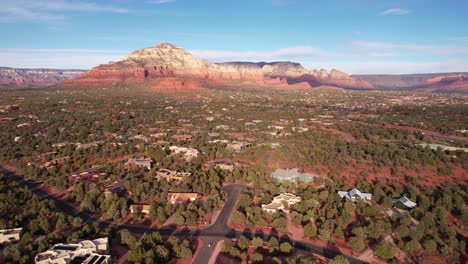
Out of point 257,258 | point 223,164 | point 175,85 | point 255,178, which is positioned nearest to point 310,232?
point 257,258

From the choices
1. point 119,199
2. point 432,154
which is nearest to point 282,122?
point 432,154

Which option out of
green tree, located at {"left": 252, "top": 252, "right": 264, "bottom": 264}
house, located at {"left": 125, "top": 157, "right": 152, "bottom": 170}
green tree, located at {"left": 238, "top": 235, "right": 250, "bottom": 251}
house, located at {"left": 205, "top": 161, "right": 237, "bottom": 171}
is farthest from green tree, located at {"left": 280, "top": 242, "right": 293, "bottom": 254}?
house, located at {"left": 125, "top": 157, "right": 152, "bottom": 170}

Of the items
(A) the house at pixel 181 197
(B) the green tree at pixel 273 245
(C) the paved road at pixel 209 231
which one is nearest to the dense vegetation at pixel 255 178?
(B) the green tree at pixel 273 245

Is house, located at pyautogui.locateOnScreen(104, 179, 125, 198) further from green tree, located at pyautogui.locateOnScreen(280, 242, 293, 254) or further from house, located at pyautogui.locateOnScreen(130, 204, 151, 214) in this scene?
green tree, located at pyautogui.locateOnScreen(280, 242, 293, 254)

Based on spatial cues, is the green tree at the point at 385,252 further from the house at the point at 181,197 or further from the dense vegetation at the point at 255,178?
the house at the point at 181,197

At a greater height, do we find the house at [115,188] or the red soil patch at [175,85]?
the red soil patch at [175,85]
